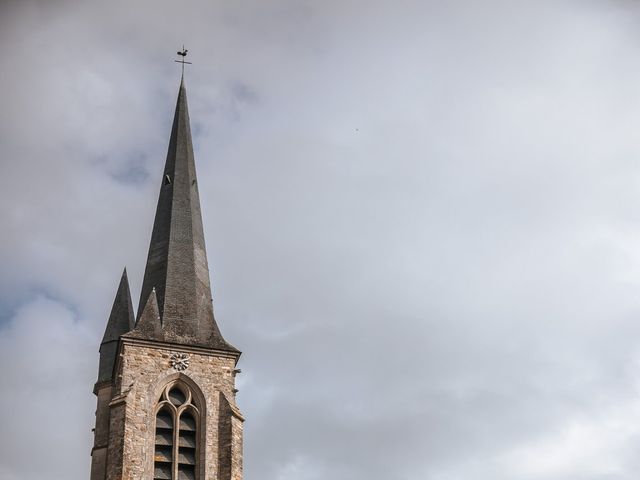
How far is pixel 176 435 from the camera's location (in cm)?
3253

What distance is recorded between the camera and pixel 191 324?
35.1 metres

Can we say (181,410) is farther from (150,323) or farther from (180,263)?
(180,263)

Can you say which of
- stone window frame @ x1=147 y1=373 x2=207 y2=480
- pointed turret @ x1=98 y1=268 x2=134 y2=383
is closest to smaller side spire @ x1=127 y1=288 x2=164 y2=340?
stone window frame @ x1=147 y1=373 x2=207 y2=480

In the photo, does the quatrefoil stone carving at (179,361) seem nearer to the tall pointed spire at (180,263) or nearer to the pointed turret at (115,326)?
the tall pointed spire at (180,263)

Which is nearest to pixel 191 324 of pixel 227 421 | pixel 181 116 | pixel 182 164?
pixel 227 421

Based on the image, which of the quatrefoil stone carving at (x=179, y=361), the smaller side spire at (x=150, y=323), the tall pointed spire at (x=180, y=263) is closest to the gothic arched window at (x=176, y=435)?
the quatrefoil stone carving at (x=179, y=361)

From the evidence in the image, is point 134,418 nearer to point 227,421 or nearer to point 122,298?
point 227,421

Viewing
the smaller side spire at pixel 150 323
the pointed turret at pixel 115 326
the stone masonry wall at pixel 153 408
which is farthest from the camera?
the pointed turret at pixel 115 326

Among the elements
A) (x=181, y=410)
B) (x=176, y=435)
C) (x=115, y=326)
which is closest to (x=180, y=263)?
(x=115, y=326)

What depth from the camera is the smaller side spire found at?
3412 cm

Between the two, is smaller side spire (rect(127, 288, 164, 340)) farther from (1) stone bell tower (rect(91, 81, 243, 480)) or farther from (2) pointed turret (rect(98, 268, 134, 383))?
(2) pointed turret (rect(98, 268, 134, 383))

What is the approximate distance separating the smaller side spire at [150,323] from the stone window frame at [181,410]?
1.56m

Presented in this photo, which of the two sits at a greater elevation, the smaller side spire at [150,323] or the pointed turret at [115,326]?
the pointed turret at [115,326]

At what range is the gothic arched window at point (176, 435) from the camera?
3186cm
